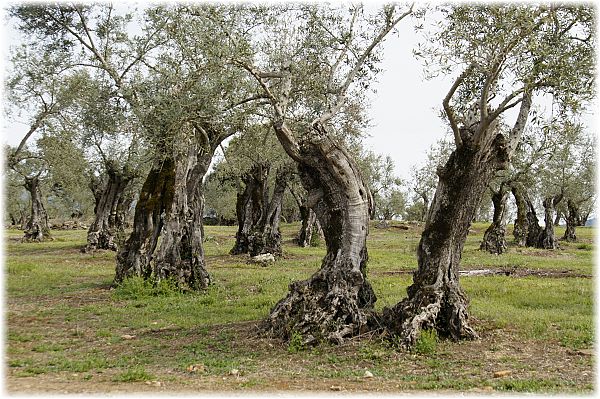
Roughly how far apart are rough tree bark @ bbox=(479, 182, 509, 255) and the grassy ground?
13.6 m

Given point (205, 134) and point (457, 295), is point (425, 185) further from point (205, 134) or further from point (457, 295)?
point (457, 295)

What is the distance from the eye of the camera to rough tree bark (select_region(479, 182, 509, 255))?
3719 cm

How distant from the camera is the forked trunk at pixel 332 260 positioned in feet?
41.0

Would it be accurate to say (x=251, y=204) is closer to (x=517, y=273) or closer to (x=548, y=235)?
(x=517, y=273)

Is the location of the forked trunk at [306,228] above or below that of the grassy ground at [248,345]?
above

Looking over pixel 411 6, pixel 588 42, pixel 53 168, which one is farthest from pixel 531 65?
pixel 53 168

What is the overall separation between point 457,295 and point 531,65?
5100mm

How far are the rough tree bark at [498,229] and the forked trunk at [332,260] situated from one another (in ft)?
83.1

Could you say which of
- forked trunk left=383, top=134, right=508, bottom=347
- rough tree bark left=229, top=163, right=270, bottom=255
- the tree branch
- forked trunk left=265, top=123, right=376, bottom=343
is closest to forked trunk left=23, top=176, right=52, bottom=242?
rough tree bark left=229, top=163, right=270, bottom=255

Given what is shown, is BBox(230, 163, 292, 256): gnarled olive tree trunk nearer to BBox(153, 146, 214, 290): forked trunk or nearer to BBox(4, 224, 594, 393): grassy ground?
BBox(4, 224, 594, 393): grassy ground

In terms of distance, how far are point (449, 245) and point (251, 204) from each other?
2350cm

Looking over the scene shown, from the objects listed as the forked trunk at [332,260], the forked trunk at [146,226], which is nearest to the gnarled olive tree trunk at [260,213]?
the forked trunk at [146,226]

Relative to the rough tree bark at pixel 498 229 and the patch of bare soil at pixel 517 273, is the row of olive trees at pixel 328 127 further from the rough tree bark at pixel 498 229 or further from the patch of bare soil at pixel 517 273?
the rough tree bark at pixel 498 229

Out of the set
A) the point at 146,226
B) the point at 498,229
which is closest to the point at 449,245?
the point at 146,226
